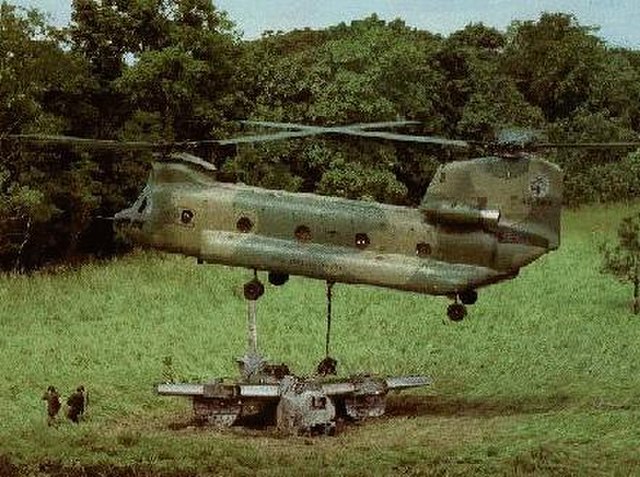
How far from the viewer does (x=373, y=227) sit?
22688mm

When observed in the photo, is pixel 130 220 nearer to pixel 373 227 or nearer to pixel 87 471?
pixel 373 227

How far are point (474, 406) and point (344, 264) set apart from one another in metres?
7.10

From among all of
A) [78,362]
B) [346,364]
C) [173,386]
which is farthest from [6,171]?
[173,386]

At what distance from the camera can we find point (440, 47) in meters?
65.6

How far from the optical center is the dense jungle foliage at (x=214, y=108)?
42594mm

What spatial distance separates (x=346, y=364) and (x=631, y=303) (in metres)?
13.1

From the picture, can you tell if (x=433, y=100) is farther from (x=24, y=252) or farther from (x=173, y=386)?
(x=173, y=386)

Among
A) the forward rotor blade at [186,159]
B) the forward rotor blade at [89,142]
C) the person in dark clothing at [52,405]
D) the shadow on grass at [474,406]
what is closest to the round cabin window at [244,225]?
the forward rotor blade at [186,159]

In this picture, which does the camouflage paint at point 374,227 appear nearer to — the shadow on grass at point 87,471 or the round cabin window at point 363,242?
the round cabin window at point 363,242

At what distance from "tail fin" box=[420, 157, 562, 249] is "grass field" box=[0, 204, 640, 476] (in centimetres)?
446

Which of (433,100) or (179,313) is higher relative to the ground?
(433,100)

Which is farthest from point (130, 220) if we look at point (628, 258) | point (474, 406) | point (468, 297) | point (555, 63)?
point (555, 63)

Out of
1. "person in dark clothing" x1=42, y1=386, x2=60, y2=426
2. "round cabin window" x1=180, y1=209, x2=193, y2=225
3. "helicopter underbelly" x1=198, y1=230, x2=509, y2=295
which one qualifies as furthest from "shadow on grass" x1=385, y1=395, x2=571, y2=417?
"person in dark clothing" x1=42, y1=386, x2=60, y2=426

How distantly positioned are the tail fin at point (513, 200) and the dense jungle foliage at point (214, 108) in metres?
18.8
